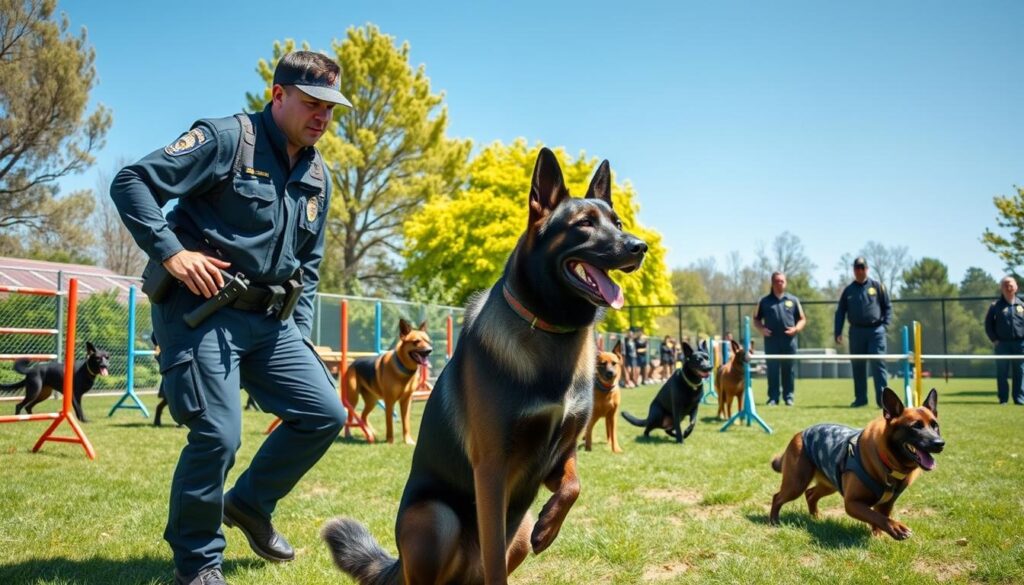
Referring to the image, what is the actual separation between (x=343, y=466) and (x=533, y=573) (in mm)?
3586

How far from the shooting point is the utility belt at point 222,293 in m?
2.81

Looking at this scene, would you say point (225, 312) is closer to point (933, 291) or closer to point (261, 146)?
point (261, 146)

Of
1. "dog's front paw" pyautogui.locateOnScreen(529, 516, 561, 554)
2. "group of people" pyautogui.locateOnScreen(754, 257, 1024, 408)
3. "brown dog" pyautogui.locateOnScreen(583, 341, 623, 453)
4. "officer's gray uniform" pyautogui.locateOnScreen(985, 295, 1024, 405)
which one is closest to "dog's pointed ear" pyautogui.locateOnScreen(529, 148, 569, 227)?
"dog's front paw" pyautogui.locateOnScreen(529, 516, 561, 554)

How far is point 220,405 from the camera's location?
9.28ft

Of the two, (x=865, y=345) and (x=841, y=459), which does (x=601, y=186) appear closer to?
(x=841, y=459)

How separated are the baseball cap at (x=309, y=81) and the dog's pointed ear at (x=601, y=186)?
1.22 meters

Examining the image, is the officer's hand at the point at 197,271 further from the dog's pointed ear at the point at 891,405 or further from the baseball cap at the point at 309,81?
the dog's pointed ear at the point at 891,405

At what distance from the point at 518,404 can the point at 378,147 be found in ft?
102

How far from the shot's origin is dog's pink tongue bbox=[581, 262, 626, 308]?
2246 mm

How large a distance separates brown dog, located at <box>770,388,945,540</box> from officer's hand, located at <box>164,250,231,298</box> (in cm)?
377

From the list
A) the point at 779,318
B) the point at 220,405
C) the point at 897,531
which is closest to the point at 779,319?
the point at 779,318

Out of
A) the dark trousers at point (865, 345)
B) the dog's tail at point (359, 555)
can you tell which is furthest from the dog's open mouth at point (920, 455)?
the dark trousers at point (865, 345)

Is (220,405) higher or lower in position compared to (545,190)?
lower

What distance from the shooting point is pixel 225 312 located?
2926mm
